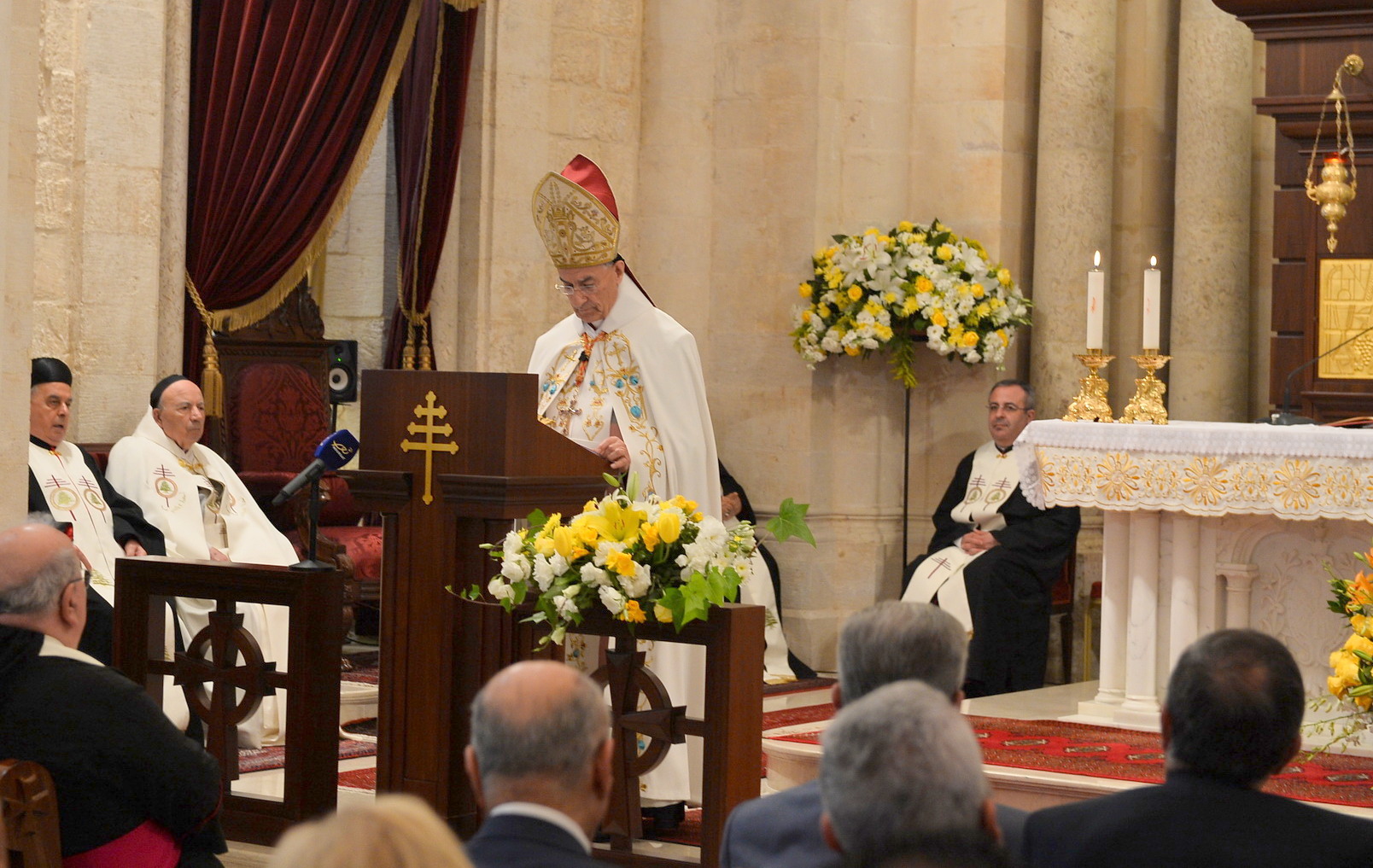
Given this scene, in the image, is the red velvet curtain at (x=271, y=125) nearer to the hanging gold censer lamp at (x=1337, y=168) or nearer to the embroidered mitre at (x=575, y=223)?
the embroidered mitre at (x=575, y=223)

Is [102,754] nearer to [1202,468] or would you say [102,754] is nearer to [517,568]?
[517,568]

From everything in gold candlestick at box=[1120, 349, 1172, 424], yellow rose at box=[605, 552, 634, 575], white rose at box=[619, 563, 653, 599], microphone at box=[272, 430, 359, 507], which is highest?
gold candlestick at box=[1120, 349, 1172, 424]

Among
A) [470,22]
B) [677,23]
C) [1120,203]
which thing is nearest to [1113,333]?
[1120,203]

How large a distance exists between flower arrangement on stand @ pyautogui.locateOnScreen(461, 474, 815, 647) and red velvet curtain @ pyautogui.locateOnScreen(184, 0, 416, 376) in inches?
149

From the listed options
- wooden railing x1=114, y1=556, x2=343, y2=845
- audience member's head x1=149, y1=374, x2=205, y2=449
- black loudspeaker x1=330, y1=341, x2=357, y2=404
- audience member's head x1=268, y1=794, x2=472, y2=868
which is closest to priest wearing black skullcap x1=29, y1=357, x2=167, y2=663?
audience member's head x1=149, y1=374, x2=205, y2=449

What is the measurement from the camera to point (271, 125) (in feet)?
26.7

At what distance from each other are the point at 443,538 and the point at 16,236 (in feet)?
4.23

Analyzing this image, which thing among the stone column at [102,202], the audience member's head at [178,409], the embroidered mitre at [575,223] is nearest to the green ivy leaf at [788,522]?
the embroidered mitre at [575,223]

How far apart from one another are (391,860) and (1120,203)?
8583 millimetres

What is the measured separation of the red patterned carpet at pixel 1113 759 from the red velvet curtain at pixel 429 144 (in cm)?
324

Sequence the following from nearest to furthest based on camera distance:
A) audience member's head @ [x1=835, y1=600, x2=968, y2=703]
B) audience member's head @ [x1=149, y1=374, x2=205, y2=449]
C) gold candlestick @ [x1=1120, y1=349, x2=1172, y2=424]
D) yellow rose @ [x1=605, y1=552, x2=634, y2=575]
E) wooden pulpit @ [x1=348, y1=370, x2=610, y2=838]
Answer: audience member's head @ [x1=835, y1=600, x2=968, y2=703] → yellow rose @ [x1=605, y1=552, x2=634, y2=575] → wooden pulpit @ [x1=348, y1=370, x2=610, y2=838] → gold candlestick @ [x1=1120, y1=349, x2=1172, y2=424] → audience member's head @ [x1=149, y1=374, x2=205, y2=449]

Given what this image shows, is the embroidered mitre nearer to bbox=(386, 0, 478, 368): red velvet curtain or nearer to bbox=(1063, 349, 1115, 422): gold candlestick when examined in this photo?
bbox=(1063, 349, 1115, 422): gold candlestick

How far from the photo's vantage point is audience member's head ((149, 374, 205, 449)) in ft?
23.4

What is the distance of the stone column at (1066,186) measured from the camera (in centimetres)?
936
